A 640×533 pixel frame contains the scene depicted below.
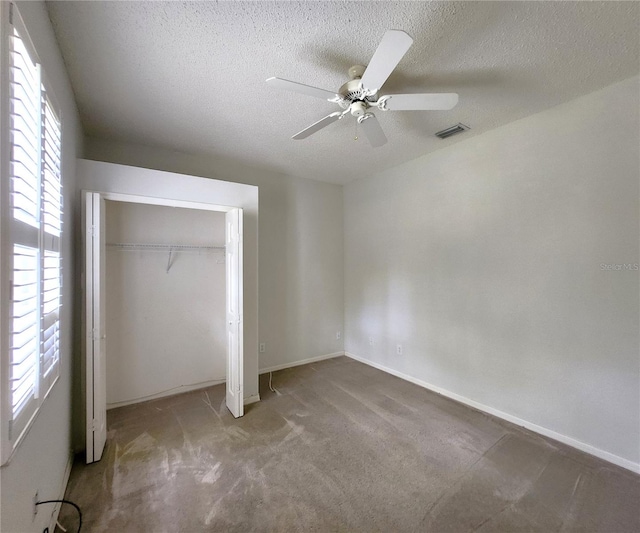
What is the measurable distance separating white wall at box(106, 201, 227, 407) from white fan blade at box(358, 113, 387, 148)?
6.62 ft

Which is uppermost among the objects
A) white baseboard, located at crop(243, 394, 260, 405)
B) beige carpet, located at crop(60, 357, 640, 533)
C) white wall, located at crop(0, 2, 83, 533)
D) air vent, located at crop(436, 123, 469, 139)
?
air vent, located at crop(436, 123, 469, 139)

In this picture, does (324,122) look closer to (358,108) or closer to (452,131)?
(358,108)

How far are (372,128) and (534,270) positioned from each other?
1.85m

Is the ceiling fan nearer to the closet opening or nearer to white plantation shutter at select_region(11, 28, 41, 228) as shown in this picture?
white plantation shutter at select_region(11, 28, 41, 228)

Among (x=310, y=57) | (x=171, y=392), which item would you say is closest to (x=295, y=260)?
(x=171, y=392)

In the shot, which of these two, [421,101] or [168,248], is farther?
[168,248]

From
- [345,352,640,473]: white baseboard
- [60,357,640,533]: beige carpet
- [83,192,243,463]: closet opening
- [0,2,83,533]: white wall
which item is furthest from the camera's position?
[83,192,243,463]: closet opening

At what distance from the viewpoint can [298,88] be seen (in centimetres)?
153

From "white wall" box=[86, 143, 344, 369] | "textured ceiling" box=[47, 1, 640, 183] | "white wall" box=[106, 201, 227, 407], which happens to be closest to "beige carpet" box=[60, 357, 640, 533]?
"white wall" box=[106, 201, 227, 407]

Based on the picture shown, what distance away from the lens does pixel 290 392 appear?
3.09 metres

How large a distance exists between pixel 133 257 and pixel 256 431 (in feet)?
6.90

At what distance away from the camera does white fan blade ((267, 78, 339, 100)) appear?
1.46 m

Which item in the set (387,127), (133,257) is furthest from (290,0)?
(133,257)

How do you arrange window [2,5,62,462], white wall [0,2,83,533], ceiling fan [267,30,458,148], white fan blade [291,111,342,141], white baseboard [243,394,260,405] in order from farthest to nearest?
1. white baseboard [243,394,260,405]
2. white fan blade [291,111,342,141]
3. ceiling fan [267,30,458,148]
4. white wall [0,2,83,533]
5. window [2,5,62,462]
